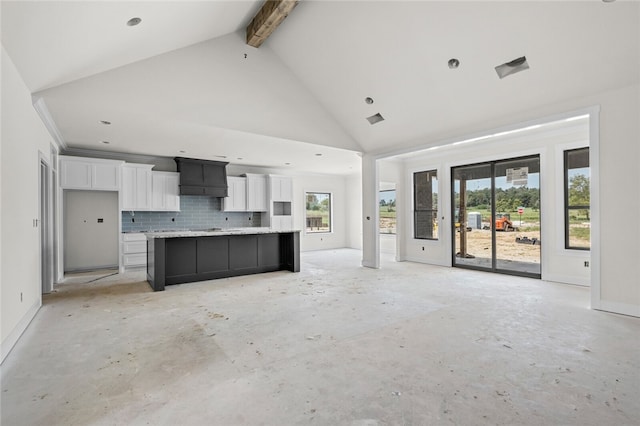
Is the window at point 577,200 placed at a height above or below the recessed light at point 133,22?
below

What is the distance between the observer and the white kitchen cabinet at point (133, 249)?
21.9 feet

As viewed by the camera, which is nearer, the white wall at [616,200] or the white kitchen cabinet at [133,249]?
the white wall at [616,200]

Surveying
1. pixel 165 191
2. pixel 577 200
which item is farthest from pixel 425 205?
pixel 165 191

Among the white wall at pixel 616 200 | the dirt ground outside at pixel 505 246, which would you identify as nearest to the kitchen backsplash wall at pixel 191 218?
the dirt ground outside at pixel 505 246

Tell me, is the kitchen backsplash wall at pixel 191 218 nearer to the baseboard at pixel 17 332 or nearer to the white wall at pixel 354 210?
the white wall at pixel 354 210

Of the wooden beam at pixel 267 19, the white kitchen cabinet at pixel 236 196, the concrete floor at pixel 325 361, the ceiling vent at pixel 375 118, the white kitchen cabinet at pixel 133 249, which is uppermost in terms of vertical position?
the wooden beam at pixel 267 19

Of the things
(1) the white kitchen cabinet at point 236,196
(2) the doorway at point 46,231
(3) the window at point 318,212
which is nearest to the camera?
(2) the doorway at point 46,231

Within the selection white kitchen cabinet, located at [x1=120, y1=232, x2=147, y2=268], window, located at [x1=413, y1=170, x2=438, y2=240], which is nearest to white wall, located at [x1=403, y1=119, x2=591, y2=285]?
window, located at [x1=413, y1=170, x2=438, y2=240]

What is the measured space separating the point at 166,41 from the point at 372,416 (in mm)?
4889

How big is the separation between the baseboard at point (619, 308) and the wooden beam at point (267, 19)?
17.7 feet

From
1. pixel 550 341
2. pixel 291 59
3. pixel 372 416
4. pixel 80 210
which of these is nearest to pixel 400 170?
pixel 291 59

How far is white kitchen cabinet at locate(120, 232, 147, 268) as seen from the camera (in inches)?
263

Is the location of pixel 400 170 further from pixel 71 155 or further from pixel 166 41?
pixel 71 155

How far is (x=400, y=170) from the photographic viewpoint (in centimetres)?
790
